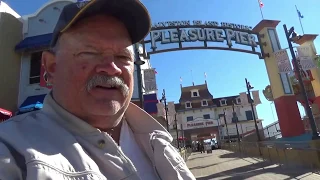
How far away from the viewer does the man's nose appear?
1369 mm

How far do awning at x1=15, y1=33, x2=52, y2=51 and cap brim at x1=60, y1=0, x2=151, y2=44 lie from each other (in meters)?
12.1

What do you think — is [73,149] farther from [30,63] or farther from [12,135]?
[30,63]

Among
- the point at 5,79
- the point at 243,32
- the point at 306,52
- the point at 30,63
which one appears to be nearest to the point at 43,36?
the point at 30,63

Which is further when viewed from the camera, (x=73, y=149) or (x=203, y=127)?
(x=203, y=127)

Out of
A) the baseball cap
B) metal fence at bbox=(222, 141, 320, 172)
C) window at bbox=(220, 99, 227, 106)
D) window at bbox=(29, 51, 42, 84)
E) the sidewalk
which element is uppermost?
window at bbox=(220, 99, 227, 106)

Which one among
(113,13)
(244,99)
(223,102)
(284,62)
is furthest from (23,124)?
(223,102)

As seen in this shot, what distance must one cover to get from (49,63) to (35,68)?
13372 mm

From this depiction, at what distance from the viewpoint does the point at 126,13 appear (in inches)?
61.8

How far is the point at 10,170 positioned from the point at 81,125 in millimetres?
403

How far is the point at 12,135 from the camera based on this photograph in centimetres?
102

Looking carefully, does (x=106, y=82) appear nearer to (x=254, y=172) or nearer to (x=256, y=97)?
(x=254, y=172)

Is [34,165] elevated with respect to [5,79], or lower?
lower

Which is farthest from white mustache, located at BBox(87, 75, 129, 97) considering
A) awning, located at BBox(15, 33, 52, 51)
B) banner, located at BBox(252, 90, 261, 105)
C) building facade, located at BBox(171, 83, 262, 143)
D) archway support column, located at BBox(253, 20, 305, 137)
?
building facade, located at BBox(171, 83, 262, 143)

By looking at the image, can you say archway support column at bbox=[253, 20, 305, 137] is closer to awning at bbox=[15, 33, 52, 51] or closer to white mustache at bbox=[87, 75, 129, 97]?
awning at bbox=[15, 33, 52, 51]
